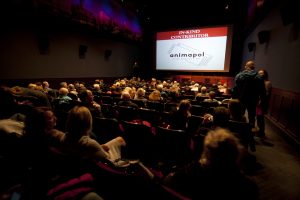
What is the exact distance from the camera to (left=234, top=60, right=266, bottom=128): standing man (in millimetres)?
4234

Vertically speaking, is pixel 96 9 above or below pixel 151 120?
above

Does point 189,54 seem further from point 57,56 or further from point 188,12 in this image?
point 57,56

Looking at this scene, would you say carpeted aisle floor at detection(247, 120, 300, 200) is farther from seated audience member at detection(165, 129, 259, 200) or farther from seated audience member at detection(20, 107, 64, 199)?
seated audience member at detection(20, 107, 64, 199)

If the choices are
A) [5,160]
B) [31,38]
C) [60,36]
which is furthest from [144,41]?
[5,160]

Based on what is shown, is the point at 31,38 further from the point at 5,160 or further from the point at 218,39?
the point at 218,39

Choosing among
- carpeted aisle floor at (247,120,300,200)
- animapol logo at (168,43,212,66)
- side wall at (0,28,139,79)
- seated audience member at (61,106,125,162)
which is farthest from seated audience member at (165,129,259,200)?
animapol logo at (168,43,212,66)

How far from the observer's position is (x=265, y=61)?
7250 millimetres

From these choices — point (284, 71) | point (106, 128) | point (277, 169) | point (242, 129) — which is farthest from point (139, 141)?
point (284, 71)

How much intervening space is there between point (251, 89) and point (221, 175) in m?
3.60

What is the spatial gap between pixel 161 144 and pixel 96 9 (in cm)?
1117

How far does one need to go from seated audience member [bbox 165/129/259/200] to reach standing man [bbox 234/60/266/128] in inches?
131

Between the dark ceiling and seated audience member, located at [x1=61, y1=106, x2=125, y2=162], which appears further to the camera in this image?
the dark ceiling

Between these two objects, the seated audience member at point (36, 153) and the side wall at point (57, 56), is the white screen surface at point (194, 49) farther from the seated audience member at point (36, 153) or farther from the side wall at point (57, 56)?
the seated audience member at point (36, 153)

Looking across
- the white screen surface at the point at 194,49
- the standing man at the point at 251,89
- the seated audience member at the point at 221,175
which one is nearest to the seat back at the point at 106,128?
the seated audience member at the point at 221,175
